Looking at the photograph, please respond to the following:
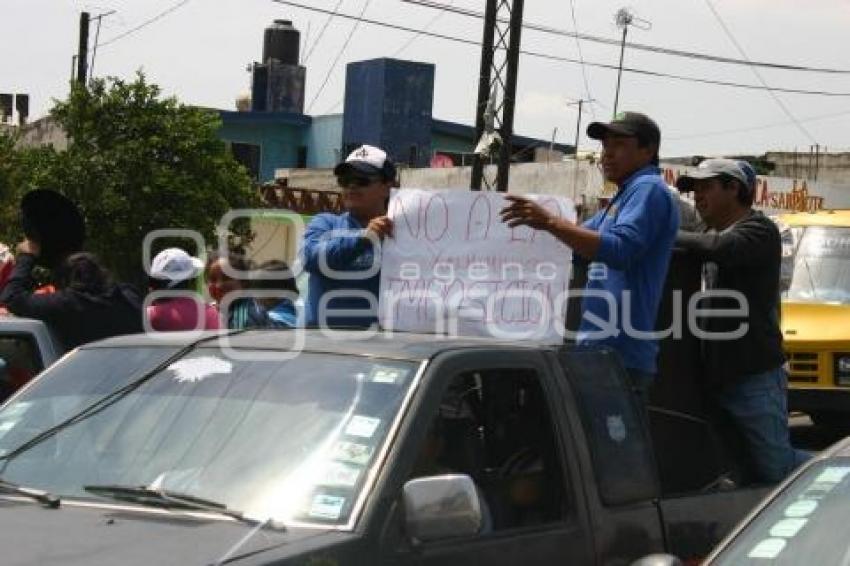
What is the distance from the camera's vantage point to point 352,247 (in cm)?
543

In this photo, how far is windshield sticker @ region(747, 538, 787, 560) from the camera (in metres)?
3.77

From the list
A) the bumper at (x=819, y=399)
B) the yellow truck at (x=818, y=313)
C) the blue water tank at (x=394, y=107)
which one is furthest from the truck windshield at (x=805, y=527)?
the blue water tank at (x=394, y=107)

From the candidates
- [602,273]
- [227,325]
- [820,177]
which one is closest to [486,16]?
[227,325]

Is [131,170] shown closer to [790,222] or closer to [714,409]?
[790,222]

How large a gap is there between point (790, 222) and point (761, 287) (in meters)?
7.57

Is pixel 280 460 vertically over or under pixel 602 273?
under

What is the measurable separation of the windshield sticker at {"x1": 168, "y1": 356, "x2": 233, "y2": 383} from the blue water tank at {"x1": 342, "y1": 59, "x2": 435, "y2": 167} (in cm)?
3610

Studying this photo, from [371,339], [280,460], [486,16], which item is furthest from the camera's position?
[486,16]

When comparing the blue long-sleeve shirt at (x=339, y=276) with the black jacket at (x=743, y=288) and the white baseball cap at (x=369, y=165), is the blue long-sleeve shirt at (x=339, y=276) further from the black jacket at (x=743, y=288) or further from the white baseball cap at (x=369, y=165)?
the black jacket at (x=743, y=288)

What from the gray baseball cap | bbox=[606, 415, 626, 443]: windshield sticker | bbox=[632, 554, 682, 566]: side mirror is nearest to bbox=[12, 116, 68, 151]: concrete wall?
the gray baseball cap

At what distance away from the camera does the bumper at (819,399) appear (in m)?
11.9

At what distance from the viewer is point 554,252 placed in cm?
520

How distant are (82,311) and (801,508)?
353 centimetres

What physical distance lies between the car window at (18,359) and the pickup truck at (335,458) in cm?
154
